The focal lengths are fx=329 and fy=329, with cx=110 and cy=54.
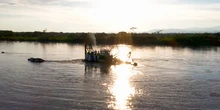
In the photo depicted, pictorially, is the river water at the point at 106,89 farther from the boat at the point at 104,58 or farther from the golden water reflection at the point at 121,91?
the boat at the point at 104,58

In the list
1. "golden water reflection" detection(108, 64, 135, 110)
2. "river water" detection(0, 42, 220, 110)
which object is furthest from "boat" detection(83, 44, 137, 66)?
"golden water reflection" detection(108, 64, 135, 110)

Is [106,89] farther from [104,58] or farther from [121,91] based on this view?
[104,58]

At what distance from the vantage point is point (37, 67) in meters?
32.5

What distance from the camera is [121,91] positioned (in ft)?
70.9

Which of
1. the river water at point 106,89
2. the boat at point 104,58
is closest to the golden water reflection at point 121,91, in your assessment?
the river water at point 106,89

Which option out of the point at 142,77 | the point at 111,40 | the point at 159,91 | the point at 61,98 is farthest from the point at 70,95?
the point at 111,40

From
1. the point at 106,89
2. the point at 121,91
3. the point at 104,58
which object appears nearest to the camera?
the point at 121,91

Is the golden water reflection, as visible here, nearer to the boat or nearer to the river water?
the river water

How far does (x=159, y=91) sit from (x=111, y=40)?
60.8 metres

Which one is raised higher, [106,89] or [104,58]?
[104,58]

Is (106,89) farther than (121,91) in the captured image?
Yes

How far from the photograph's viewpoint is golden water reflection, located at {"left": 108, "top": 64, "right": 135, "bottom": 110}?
59.4 ft

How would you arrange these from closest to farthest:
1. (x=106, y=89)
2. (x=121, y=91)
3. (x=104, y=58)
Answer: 1. (x=121, y=91)
2. (x=106, y=89)
3. (x=104, y=58)

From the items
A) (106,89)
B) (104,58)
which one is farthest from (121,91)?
(104,58)
